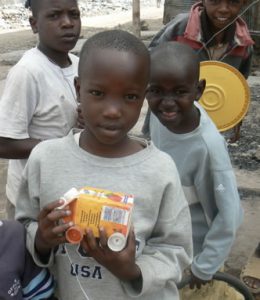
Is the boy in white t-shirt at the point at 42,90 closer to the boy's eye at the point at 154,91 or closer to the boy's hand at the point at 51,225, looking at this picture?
the boy's eye at the point at 154,91

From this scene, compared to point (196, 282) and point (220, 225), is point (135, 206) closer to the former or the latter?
point (220, 225)

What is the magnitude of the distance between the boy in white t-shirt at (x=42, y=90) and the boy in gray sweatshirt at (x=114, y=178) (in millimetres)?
513

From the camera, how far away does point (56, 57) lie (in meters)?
2.00

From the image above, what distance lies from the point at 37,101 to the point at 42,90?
0.05 metres

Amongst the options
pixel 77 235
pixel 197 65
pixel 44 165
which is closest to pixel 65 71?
pixel 197 65

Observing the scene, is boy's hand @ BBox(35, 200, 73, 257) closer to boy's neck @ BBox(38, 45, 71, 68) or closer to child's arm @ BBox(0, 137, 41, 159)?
child's arm @ BBox(0, 137, 41, 159)

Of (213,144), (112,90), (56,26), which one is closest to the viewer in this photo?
(112,90)

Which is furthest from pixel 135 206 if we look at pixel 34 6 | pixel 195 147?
pixel 34 6

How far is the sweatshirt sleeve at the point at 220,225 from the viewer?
1783 mm

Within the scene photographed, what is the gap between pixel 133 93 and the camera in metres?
1.28

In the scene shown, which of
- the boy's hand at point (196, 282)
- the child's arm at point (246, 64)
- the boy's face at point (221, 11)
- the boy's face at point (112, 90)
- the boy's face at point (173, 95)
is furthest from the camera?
the child's arm at point (246, 64)

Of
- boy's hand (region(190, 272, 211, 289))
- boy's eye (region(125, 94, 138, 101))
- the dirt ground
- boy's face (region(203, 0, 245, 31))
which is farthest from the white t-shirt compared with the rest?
the dirt ground

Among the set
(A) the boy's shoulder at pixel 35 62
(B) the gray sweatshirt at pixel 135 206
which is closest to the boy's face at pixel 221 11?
(A) the boy's shoulder at pixel 35 62

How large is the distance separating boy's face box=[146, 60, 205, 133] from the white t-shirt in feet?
1.17
